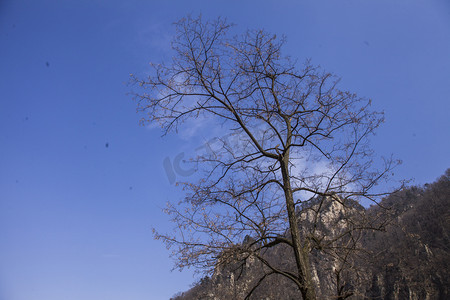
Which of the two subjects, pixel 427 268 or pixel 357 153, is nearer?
pixel 357 153

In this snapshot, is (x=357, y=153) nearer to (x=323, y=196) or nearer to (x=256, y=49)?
(x=323, y=196)

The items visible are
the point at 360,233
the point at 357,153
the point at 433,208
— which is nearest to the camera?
the point at 360,233

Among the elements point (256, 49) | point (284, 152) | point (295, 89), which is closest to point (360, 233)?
point (284, 152)

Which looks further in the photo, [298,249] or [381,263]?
[381,263]

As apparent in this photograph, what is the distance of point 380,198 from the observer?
5.77 m

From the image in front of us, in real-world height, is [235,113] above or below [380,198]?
above

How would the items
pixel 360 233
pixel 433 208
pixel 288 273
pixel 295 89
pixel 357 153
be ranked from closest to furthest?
pixel 288 273, pixel 360 233, pixel 357 153, pixel 295 89, pixel 433 208

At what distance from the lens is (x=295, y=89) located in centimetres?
645

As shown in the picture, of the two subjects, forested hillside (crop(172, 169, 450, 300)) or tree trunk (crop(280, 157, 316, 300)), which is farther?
forested hillside (crop(172, 169, 450, 300))

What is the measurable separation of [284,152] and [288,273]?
2.31 meters

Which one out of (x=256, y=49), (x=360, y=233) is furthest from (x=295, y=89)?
(x=360, y=233)

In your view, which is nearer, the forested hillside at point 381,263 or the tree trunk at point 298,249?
the tree trunk at point 298,249

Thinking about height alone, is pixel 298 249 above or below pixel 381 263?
above

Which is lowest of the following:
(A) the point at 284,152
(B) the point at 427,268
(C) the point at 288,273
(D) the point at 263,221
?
(B) the point at 427,268
